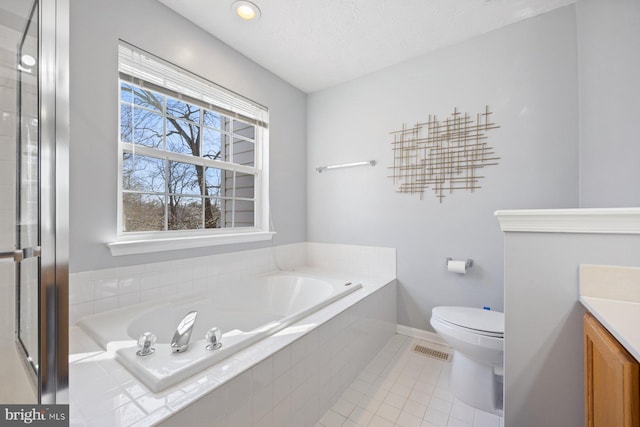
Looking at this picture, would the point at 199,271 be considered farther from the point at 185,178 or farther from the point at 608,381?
the point at 608,381

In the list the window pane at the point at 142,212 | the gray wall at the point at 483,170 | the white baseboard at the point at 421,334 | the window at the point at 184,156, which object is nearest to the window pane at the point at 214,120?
the window at the point at 184,156

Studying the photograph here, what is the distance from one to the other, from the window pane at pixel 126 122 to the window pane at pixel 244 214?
94 centimetres

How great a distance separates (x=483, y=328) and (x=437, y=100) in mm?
1760

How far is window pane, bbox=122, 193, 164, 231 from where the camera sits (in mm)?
1653

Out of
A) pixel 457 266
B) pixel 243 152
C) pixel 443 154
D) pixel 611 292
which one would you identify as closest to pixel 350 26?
pixel 443 154

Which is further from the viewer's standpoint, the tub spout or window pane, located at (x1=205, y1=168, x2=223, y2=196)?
window pane, located at (x1=205, y1=168, x2=223, y2=196)

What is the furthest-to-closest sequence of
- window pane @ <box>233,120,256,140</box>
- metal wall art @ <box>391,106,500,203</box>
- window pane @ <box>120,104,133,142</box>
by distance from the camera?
window pane @ <box>233,120,256,140</box> → metal wall art @ <box>391,106,500,203</box> → window pane @ <box>120,104,133,142</box>

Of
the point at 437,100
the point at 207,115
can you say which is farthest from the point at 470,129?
the point at 207,115

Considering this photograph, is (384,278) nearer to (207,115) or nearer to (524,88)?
(524,88)

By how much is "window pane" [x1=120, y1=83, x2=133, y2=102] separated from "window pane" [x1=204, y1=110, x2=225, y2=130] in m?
0.52

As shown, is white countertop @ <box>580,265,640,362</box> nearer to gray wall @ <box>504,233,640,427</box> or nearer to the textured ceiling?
gray wall @ <box>504,233,640,427</box>

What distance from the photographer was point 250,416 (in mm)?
1003

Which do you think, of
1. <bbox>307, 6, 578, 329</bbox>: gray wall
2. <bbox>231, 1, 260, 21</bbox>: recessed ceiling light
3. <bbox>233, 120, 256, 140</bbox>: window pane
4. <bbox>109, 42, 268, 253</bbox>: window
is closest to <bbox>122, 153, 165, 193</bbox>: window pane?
<bbox>109, 42, 268, 253</bbox>: window

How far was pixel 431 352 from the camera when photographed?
205 centimetres
